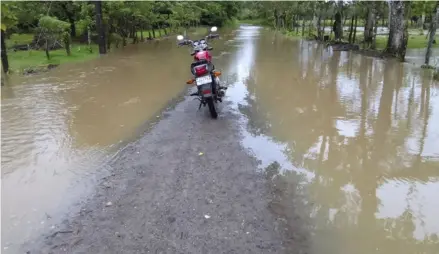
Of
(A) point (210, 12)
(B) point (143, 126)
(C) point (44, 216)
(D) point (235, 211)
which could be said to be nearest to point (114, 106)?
(B) point (143, 126)

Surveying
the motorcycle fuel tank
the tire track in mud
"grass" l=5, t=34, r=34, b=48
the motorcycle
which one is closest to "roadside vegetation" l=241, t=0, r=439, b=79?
the motorcycle

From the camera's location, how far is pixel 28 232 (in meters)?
3.82

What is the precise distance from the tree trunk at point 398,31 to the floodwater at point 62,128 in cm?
936

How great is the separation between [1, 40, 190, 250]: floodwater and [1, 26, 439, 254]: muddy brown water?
2 centimetres

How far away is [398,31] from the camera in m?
16.6

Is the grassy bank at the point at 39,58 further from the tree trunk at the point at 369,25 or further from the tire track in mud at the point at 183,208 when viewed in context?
the tree trunk at the point at 369,25

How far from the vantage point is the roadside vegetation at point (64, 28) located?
15570mm

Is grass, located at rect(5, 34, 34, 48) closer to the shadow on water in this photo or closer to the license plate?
the shadow on water

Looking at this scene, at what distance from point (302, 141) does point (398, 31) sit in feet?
41.6

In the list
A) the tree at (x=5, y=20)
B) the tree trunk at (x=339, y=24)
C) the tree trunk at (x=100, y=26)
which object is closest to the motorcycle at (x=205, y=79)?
the tree at (x=5, y=20)

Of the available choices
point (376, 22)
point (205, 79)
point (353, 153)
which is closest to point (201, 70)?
point (205, 79)

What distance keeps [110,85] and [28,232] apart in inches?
326

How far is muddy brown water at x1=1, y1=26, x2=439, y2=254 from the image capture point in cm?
406

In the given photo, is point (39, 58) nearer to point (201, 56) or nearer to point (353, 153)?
point (201, 56)
